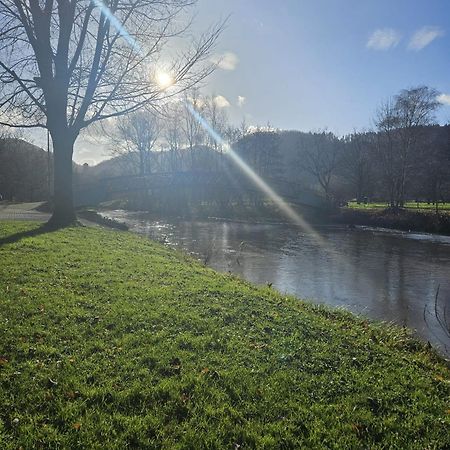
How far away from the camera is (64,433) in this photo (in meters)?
3.52

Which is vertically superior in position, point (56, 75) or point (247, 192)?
point (56, 75)

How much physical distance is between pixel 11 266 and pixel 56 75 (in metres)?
10.5

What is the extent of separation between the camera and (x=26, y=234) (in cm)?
1316

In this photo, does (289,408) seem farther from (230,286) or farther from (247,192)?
(247,192)

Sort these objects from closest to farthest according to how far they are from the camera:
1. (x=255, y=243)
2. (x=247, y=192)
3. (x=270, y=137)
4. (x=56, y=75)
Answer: (x=56, y=75) → (x=255, y=243) → (x=247, y=192) → (x=270, y=137)

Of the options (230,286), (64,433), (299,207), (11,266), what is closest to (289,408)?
(64,433)

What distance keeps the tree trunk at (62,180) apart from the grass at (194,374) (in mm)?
9102

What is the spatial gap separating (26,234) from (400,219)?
106ft

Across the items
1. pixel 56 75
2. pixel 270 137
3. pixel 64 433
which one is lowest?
pixel 64 433

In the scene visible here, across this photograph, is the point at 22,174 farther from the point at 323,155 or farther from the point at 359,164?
the point at 359,164

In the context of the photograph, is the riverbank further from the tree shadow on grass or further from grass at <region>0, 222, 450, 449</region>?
the tree shadow on grass

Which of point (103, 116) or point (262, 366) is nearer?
point (262, 366)

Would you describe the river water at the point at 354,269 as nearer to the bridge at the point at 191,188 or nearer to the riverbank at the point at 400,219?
the riverbank at the point at 400,219

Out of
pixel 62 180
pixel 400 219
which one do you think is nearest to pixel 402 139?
pixel 400 219
